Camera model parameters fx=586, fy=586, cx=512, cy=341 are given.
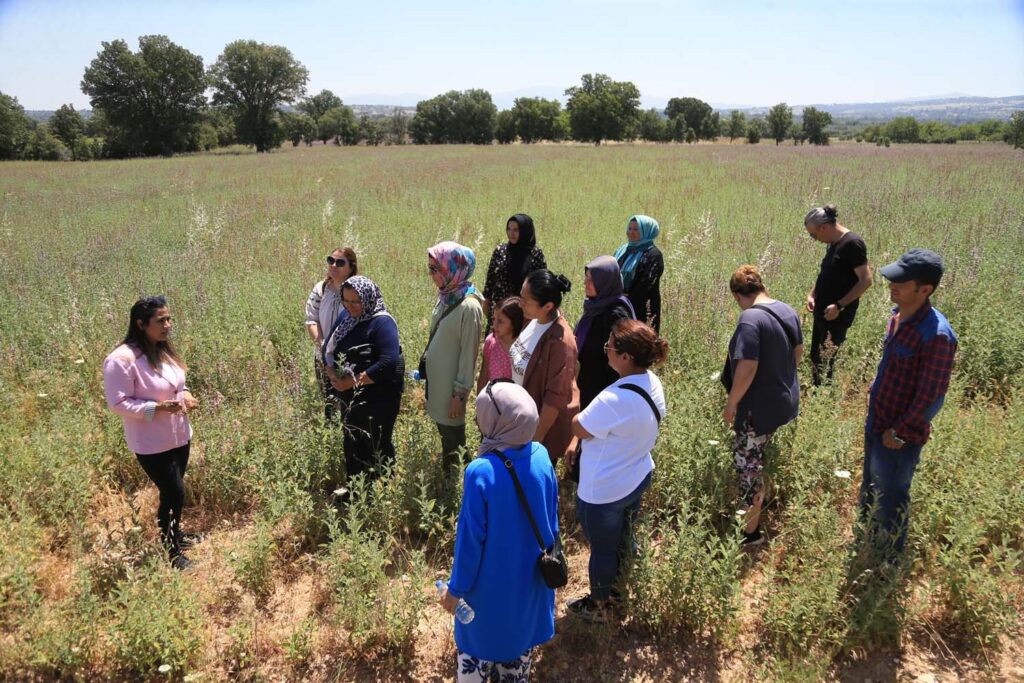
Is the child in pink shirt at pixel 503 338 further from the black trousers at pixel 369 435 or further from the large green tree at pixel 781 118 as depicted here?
the large green tree at pixel 781 118

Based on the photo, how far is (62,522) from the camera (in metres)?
3.77

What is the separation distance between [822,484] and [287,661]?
138 inches

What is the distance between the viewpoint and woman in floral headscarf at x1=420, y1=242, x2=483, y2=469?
12.6 ft

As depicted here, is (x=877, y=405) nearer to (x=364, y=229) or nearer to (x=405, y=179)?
(x=364, y=229)

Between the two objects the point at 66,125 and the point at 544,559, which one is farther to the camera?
the point at 66,125

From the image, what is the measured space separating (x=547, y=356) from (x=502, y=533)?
1.47 meters

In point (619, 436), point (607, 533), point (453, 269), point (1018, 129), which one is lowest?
point (607, 533)

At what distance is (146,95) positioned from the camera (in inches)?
1948

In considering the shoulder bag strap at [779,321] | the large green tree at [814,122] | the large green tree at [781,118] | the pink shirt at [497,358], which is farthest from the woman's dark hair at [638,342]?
the large green tree at [781,118]

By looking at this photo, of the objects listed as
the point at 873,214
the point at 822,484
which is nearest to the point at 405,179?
the point at 873,214

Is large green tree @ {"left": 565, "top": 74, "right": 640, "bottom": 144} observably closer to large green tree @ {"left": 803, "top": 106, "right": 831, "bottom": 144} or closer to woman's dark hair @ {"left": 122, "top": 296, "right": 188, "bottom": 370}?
large green tree @ {"left": 803, "top": 106, "right": 831, "bottom": 144}

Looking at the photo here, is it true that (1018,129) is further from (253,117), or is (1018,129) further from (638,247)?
(253,117)

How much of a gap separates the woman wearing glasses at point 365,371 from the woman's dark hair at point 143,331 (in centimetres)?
96

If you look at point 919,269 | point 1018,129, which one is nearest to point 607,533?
point 919,269
